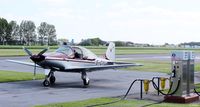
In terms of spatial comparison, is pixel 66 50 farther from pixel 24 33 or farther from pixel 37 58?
pixel 24 33

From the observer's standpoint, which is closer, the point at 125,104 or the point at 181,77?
the point at 125,104

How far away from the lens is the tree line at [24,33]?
487 ft

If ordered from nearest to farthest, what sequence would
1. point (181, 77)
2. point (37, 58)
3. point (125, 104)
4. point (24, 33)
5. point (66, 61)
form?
point (125, 104) → point (181, 77) → point (37, 58) → point (66, 61) → point (24, 33)

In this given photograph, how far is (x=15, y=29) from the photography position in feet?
519

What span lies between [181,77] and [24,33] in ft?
494

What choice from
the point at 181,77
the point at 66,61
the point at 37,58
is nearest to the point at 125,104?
the point at 181,77

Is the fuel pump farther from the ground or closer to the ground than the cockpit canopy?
closer to the ground

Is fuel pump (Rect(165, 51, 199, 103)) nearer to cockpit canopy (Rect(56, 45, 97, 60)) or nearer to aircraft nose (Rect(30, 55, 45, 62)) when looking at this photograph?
aircraft nose (Rect(30, 55, 45, 62))

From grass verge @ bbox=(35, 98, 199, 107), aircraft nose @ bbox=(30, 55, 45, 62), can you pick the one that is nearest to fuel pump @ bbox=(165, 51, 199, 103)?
grass verge @ bbox=(35, 98, 199, 107)

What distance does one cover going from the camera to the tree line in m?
148

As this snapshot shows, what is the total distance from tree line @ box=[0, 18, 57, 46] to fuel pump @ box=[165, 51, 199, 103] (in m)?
132

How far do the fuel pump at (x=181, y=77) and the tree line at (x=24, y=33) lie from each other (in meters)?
132

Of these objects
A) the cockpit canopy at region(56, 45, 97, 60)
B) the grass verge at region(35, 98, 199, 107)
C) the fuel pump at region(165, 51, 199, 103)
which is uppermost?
the cockpit canopy at region(56, 45, 97, 60)

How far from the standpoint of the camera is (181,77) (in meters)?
16.0
